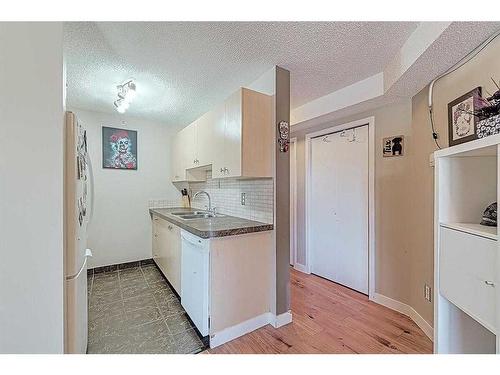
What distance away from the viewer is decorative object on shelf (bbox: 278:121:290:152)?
193 centimetres

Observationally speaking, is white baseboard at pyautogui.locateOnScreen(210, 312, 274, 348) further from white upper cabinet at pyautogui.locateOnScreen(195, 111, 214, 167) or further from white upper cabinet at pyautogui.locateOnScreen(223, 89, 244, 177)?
white upper cabinet at pyautogui.locateOnScreen(195, 111, 214, 167)

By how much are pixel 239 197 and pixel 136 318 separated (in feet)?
4.73

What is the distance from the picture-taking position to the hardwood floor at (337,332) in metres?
1.61

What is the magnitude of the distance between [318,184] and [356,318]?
1527mm

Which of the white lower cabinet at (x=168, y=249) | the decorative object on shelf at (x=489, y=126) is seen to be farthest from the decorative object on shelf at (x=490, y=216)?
the white lower cabinet at (x=168, y=249)

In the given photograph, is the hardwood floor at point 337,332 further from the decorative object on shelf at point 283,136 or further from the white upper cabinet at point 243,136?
the decorative object on shelf at point 283,136

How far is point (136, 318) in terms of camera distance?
1.99 metres

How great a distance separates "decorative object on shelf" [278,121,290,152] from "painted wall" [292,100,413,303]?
1.03 m

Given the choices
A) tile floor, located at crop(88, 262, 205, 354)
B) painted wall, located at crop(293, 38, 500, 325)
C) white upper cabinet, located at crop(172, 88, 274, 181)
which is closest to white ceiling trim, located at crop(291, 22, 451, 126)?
painted wall, located at crop(293, 38, 500, 325)

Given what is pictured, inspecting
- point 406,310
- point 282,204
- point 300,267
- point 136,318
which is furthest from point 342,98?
point 136,318

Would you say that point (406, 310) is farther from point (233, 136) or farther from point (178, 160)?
point (178, 160)
